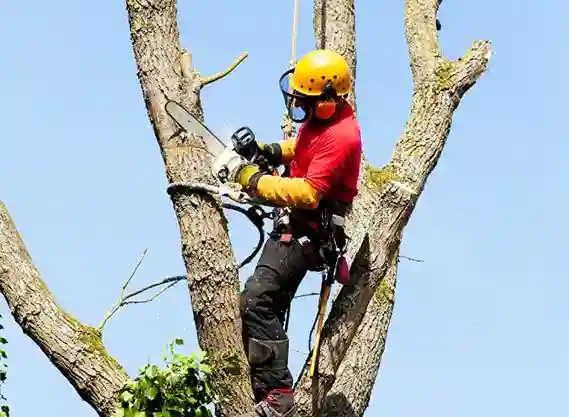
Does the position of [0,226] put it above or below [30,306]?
above

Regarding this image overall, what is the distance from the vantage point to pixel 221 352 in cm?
501

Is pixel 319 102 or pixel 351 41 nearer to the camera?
pixel 319 102

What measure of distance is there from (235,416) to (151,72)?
1.77 metres

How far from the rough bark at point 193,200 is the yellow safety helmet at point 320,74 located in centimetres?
54

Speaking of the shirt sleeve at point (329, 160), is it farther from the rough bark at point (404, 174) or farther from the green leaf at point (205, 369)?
the green leaf at point (205, 369)

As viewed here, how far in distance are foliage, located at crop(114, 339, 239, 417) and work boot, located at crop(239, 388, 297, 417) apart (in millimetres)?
197

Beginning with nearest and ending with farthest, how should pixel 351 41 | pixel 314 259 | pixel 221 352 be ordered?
pixel 221 352 → pixel 314 259 → pixel 351 41

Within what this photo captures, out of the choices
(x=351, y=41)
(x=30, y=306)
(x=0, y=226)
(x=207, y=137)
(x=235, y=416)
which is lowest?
(x=235, y=416)

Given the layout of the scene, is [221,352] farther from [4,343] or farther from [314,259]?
[4,343]

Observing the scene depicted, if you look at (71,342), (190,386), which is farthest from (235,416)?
(71,342)

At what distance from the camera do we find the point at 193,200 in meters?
5.09

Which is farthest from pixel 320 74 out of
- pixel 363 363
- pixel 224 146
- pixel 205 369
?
pixel 363 363

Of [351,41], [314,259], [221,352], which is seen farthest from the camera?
[351,41]

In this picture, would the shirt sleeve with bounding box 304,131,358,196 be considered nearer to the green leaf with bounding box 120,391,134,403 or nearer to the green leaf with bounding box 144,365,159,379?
the green leaf with bounding box 144,365,159,379
